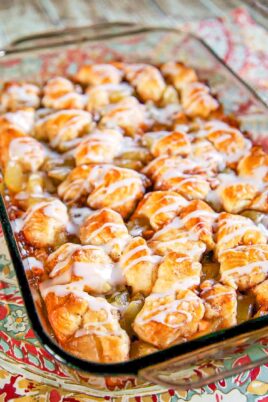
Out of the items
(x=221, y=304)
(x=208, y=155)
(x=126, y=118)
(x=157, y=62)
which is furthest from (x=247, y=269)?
(x=157, y=62)

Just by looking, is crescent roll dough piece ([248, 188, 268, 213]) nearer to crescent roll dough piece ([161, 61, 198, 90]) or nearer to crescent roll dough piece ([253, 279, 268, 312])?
crescent roll dough piece ([253, 279, 268, 312])

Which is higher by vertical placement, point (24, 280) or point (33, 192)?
point (24, 280)

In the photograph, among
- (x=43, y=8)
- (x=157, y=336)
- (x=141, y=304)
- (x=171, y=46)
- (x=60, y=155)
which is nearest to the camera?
(x=157, y=336)

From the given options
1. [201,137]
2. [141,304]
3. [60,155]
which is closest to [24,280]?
[141,304]

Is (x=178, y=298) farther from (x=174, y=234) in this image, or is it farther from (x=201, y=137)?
(x=201, y=137)

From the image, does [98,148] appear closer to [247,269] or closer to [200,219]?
[200,219]

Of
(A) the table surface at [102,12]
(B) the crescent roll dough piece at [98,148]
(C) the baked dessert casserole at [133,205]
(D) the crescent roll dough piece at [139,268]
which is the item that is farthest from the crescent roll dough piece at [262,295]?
(A) the table surface at [102,12]

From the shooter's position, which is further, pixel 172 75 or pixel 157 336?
pixel 172 75
